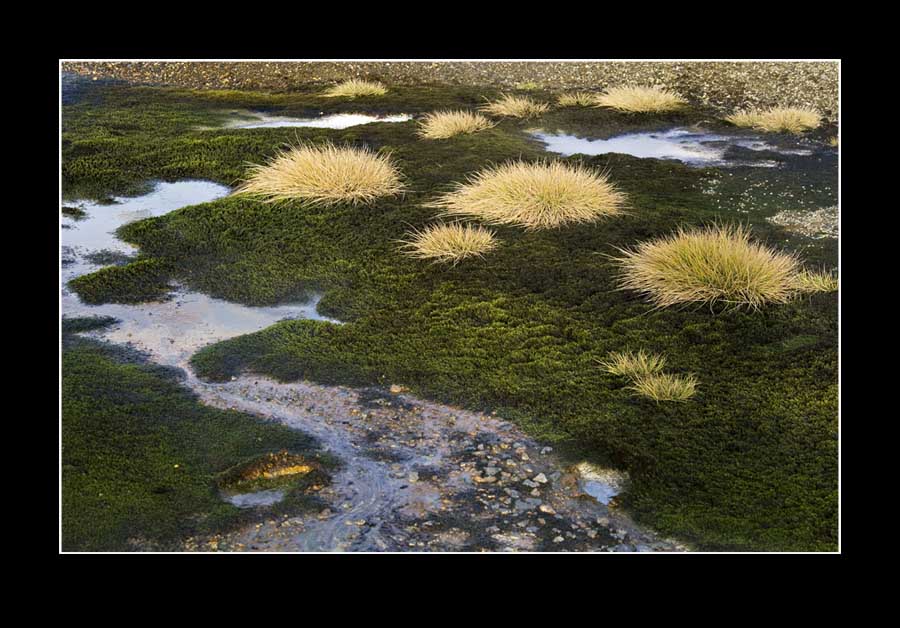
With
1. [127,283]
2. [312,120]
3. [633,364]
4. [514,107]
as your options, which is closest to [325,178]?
[312,120]

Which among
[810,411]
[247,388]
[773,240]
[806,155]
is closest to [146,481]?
[247,388]

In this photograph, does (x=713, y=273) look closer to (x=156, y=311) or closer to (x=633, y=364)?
(x=633, y=364)

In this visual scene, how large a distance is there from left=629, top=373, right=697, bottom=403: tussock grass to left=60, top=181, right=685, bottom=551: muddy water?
0.51 m

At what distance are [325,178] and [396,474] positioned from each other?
71.0 inches

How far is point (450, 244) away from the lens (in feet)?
15.6

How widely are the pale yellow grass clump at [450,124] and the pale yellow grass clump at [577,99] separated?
37cm

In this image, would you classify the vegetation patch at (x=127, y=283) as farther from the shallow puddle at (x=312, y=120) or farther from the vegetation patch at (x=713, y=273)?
the vegetation patch at (x=713, y=273)

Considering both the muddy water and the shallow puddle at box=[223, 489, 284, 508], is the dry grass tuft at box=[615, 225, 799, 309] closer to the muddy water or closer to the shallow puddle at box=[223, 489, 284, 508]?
the muddy water

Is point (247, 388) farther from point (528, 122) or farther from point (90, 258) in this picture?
point (528, 122)

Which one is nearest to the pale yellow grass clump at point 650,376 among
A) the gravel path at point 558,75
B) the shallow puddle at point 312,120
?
the gravel path at point 558,75

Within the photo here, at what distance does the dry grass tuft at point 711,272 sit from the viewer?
177 inches

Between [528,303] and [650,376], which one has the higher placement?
[528,303]

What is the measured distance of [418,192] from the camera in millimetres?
5082

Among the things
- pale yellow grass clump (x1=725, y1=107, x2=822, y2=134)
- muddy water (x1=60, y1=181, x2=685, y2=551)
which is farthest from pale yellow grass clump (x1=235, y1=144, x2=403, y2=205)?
pale yellow grass clump (x1=725, y1=107, x2=822, y2=134)
